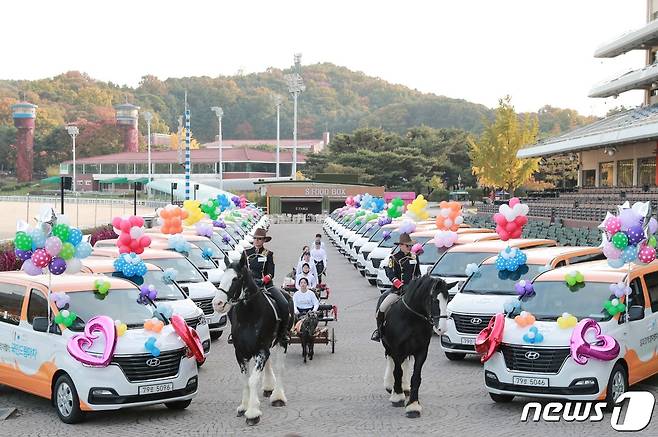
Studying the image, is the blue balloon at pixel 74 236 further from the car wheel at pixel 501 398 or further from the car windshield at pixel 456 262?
the car windshield at pixel 456 262

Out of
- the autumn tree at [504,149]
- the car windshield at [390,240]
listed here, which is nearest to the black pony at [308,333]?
the car windshield at [390,240]

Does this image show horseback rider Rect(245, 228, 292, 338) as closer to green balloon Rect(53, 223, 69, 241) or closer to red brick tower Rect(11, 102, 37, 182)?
green balloon Rect(53, 223, 69, 241)

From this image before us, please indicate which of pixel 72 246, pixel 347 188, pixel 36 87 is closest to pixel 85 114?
pixel 36 87

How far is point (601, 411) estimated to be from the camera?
10734 mm

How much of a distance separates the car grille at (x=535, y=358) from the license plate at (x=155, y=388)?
4.10 m

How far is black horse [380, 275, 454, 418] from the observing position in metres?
11.0

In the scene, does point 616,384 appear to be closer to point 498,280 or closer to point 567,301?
point 567,301

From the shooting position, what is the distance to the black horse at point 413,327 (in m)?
11.0

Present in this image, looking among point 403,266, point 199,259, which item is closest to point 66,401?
point 403,266

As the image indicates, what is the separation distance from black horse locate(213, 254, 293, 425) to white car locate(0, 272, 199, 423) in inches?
27.3

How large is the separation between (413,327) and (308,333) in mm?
4060

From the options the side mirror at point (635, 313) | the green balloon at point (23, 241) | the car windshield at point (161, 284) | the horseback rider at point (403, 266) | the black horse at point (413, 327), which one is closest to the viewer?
the black horse at point (413, 327)

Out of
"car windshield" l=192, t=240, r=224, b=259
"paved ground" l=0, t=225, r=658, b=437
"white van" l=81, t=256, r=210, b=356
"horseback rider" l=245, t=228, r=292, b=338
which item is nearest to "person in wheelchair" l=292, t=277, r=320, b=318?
"paved ground" l=0, t=225, r=658, b=437

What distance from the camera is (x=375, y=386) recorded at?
12.8 metres
